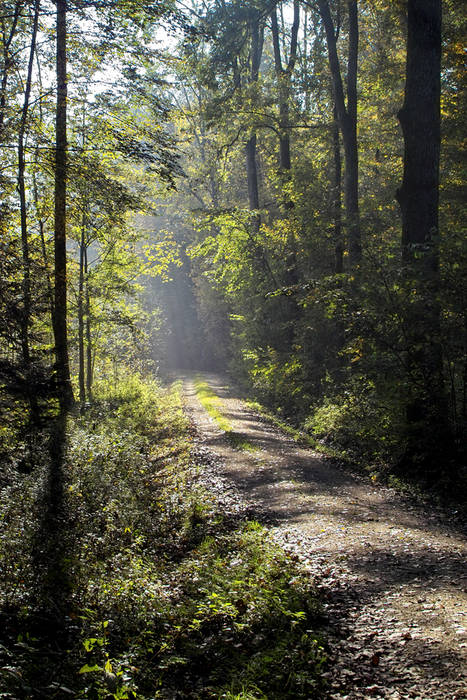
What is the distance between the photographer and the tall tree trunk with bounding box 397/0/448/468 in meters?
8.55

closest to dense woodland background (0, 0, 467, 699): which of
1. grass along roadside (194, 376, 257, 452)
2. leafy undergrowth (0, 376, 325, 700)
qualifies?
leafy undergrowth (0, 376, 325, 700)

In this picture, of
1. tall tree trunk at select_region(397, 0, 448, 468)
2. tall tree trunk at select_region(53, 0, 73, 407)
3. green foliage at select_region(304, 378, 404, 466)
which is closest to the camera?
tall tree trunk at select_region(397, 0, 448, 468)

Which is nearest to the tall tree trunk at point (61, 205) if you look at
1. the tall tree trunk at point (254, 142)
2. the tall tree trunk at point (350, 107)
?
the tall tree trunk at point (350, 107)

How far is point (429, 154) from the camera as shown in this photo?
9.53 metres

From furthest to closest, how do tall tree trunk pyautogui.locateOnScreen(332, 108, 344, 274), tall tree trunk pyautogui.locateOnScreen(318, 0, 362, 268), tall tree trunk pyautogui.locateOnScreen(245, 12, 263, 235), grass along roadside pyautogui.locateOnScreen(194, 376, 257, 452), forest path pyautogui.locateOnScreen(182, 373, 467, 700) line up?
tall tree trunk pyautogui.locateOnScreen(245, 12, 263, 235)
tall tree trunk pyautogui.locateOnScreen(332, 108, 344, 274)
tall tree trunk pyautogui.locateOnScreen(318, 0, 362, 268)
grass along roadside pyautogui.locateOnScreen(194, 376, 257, 452)
forest path pyautogui.locateOnScreen(182, 373, 467, 700)

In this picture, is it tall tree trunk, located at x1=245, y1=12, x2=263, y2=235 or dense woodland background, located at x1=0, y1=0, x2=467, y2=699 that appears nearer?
dense woodland background, located at x1=0, y1=0, x2=467, y2=699

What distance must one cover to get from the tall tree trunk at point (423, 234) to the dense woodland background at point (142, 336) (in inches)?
1.5

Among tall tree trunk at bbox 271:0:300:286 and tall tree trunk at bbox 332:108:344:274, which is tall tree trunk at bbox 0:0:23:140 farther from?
tall tree trunk at bbox 332:108:344:274

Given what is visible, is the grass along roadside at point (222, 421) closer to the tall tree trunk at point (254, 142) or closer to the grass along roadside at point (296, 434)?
the grass along roadside at point (296, 434)

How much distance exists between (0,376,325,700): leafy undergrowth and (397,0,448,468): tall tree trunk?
4.07 meters

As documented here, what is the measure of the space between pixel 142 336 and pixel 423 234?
12.0 m

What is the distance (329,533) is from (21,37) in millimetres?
14246

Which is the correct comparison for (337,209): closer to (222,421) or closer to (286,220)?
(286,220)

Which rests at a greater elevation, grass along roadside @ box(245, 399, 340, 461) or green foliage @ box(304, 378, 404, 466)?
green foliage @ box(304, 378, 404, 466)
